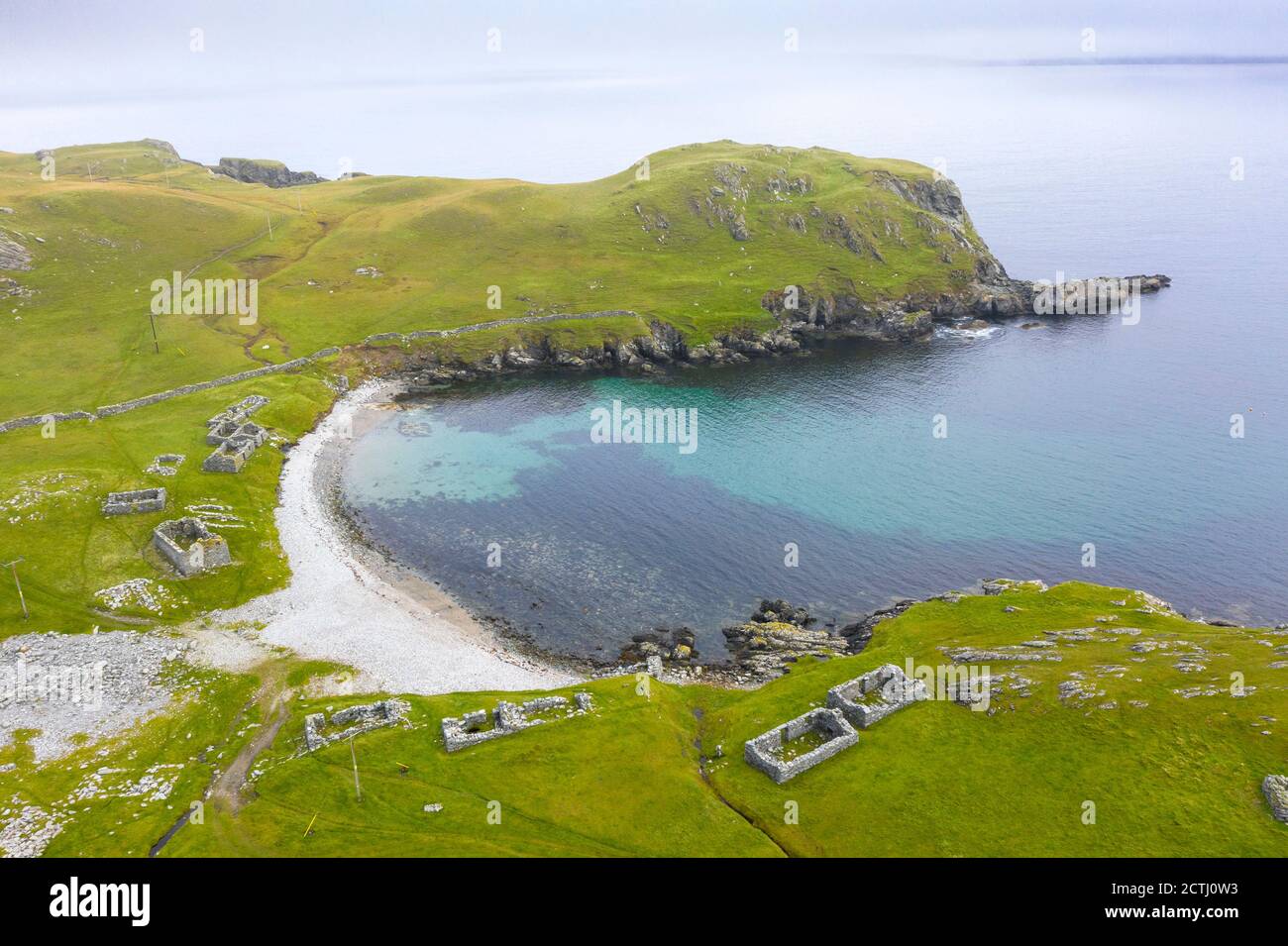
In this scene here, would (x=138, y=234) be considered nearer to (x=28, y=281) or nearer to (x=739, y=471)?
(x=28, y=281)

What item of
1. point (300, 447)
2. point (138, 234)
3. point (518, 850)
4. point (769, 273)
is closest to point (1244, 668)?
point (518, 850)

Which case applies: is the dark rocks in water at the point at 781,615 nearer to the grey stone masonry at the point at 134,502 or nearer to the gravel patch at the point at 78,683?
the gravel patch at the point at 78,683

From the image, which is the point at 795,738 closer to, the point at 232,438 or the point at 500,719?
the point at 500,719

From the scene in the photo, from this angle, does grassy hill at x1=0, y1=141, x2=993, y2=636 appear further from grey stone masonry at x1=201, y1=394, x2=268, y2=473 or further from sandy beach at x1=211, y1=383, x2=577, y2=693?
sandy beach at x1=211, y1=383, x2=577, y2=693

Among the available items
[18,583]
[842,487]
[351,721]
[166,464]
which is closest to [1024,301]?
[842,487]

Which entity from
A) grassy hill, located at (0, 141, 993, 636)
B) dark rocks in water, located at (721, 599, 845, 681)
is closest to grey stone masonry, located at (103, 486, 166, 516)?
grassy hill, located at (0, 141, 993, 636)

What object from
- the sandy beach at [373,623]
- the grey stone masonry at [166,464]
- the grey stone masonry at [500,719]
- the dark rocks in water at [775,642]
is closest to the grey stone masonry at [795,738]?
the grey stone masonry at [500,719]
